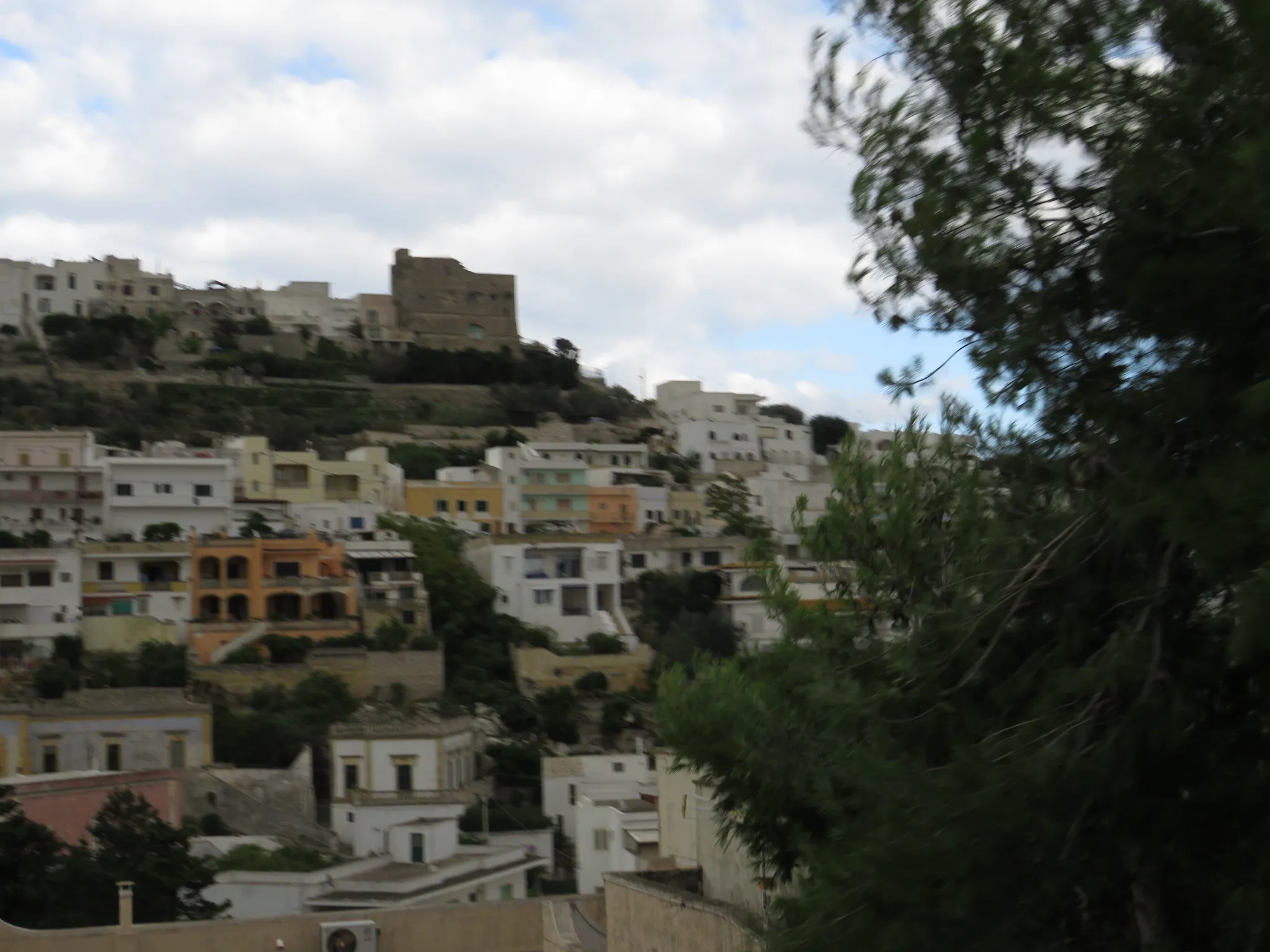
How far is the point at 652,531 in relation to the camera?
49.6m

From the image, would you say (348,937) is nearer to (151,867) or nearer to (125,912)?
(125,912)

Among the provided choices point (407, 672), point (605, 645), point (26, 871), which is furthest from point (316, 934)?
point (605, 645)

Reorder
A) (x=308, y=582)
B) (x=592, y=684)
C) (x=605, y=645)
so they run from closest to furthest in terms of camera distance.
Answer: (x=592, y=684) < (x=308, y=582) < (x=605, y=645)

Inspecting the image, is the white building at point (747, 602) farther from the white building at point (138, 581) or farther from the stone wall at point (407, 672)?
the white building at point (138, 581)

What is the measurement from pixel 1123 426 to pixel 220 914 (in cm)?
1818

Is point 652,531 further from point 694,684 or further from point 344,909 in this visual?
point 694,684

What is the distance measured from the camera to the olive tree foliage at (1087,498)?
6.00 meters

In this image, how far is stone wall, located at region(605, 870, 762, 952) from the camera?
12547 mm

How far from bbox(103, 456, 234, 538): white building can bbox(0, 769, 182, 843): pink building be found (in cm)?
1519

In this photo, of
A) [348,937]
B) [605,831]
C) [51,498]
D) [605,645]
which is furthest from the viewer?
[51,498]

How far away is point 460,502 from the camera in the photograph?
48281mm

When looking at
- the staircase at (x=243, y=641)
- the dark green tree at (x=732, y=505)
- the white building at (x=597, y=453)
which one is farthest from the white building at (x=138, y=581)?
the dark green tree at (x=732, y=505)

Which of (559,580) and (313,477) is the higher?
(313,477)

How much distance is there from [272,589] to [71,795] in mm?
13421
